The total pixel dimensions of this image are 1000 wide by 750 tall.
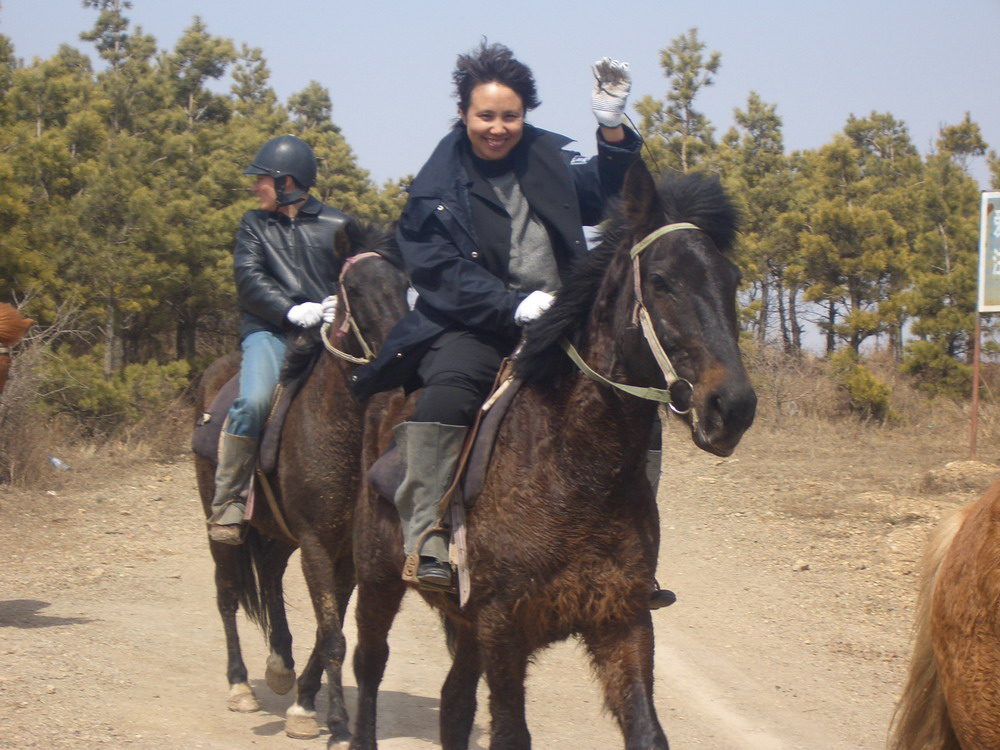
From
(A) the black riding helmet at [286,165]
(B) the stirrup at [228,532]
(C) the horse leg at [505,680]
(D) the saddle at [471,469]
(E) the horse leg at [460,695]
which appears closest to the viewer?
(C) the horse leg at [505,680]

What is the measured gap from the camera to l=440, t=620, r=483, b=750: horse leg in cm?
500

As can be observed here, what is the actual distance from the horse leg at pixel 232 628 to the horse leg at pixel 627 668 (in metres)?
3.51

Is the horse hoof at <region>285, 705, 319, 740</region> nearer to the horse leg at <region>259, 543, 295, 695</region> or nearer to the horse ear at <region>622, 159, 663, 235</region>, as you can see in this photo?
the horse leg at <region>259, 543, 295, 695</region>

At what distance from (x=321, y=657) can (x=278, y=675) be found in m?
0.79

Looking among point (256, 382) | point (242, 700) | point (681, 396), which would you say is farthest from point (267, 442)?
point (681, 396)

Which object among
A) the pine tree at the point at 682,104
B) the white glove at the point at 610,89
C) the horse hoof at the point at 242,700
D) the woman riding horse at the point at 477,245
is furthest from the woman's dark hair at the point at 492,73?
the pine tree at the point at 682,104

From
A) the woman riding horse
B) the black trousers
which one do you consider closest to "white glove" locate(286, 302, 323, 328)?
the woman riding horse

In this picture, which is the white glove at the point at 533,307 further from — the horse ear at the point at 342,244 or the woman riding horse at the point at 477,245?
the horse ear at the point at 342,244

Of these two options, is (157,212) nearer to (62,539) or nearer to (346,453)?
(62,539)

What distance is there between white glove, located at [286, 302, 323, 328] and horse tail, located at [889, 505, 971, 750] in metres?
3.59

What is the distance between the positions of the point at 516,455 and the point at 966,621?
160 cm

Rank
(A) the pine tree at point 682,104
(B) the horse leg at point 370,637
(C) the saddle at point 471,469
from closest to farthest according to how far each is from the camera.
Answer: (C) the saddle at point 471,469 → (B) the horse leg at point 370,637 → (A) the pine tree at point 682,104

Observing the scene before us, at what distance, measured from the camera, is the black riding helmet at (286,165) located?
704 cm

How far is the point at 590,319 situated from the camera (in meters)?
4.11
